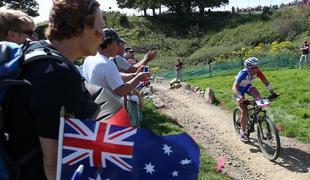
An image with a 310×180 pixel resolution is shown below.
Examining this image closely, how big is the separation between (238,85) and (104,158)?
25.9 feet

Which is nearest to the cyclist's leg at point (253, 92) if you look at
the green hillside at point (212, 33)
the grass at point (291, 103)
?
the grass at point (291, 103)

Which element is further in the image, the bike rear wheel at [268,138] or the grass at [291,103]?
Result: the grass at [291,103]

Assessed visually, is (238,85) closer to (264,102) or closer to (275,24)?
(264,102)

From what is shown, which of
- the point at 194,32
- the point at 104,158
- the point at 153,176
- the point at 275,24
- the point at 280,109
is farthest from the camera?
the point at 194,32

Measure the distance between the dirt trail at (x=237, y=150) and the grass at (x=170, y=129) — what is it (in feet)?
1.12

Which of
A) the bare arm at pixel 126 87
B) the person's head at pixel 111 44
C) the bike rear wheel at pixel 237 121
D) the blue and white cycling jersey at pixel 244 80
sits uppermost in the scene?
the person's head at pixel 111 44

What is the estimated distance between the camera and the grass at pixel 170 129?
7.33 m

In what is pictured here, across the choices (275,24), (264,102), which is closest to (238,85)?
(264,102)

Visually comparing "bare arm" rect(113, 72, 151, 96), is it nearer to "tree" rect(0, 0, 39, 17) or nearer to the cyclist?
the cyclist

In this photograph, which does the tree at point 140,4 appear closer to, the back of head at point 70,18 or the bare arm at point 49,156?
the back of head at point 70,18

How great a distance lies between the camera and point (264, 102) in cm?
902

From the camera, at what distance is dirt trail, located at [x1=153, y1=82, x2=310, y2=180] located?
8.10 meters

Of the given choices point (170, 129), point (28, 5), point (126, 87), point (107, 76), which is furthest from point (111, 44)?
point (28, 5)

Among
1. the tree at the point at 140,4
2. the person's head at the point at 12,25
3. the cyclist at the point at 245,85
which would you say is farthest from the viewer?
the tree at the point at 140,4
